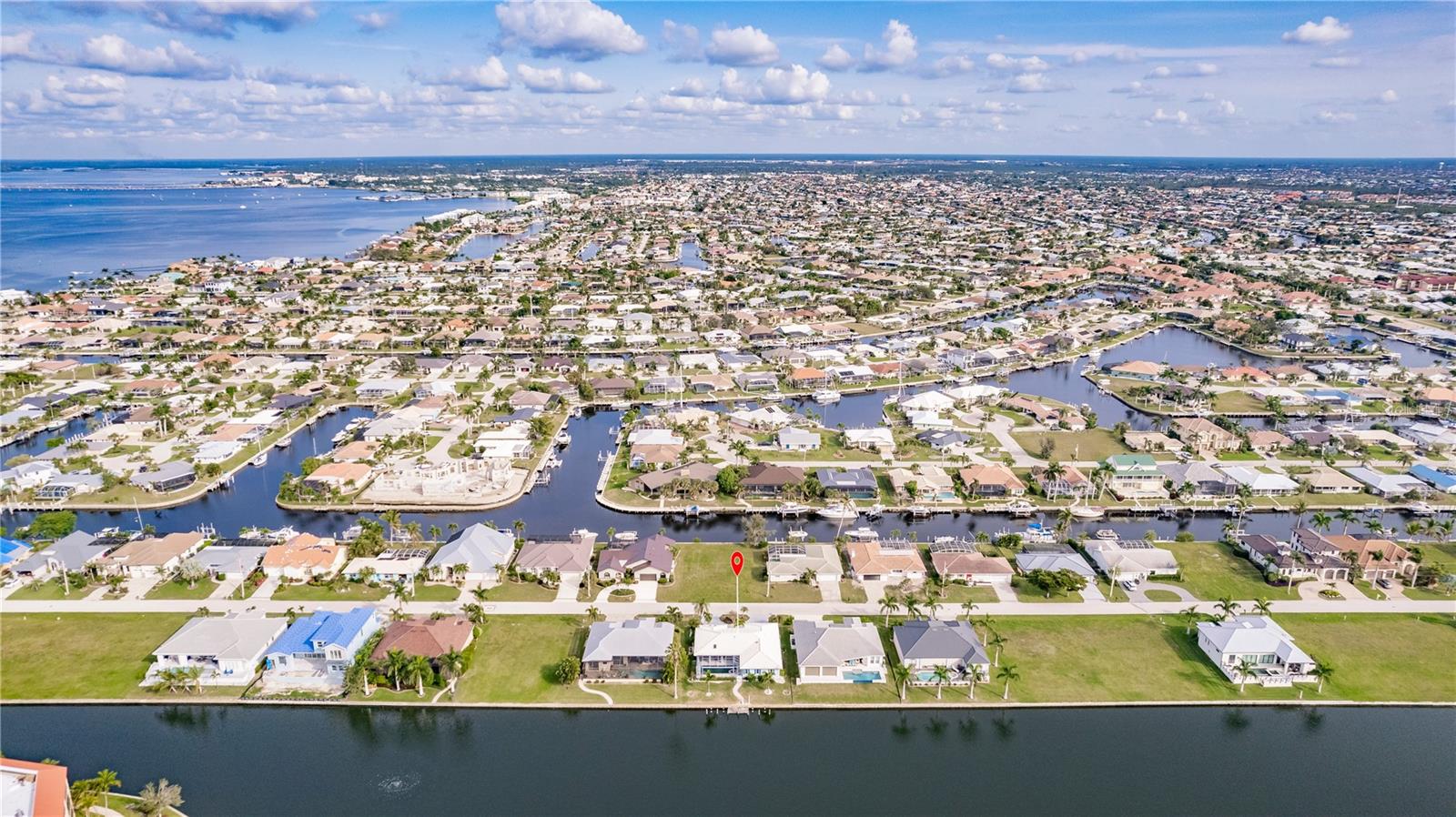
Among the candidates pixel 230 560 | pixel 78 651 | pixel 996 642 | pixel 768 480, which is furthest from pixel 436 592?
pixel 996 642

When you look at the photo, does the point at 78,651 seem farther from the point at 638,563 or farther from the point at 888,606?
the point at 888,606

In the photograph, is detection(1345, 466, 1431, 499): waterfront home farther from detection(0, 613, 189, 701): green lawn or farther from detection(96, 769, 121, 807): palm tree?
detection(0, 613, 189, 701): green lawn

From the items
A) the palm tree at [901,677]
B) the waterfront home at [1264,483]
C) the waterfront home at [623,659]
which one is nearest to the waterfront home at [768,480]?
the waterfront home at [623,659]

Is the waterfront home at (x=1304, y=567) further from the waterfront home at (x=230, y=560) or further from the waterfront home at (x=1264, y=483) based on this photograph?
the waterfront home at (x=230, y=560)

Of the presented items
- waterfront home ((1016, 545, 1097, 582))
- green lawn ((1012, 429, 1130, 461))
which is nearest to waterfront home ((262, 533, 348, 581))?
waterfront home ((1016, 545, 1097, 582))

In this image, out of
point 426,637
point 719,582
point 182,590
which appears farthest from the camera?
point 719,582

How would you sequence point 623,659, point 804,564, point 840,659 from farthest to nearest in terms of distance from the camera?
1. point 804,564
2. point 623,659
3. point 840,659

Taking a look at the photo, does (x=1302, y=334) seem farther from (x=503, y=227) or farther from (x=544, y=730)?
(x=503, y=227)
